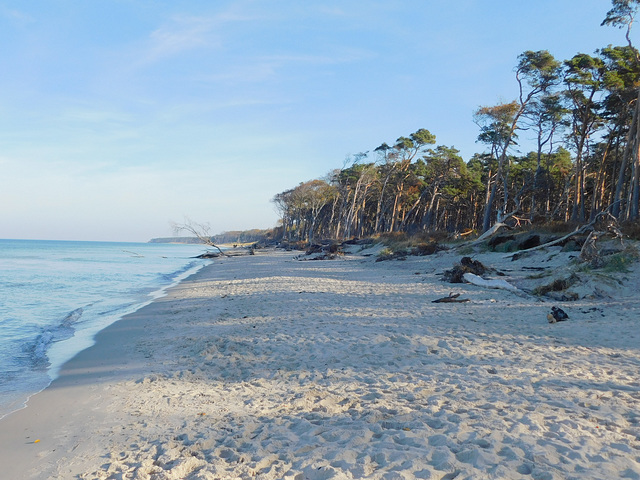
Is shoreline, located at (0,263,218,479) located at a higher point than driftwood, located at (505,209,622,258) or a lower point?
lower

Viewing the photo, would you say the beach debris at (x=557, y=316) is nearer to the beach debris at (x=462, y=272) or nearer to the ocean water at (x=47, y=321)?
the beach debris at (x=462, y=272)

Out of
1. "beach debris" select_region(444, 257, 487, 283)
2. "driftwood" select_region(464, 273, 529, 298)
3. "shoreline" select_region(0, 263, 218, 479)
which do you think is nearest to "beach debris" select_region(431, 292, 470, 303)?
"driftwood" select_region(464, 273, 529, 298)

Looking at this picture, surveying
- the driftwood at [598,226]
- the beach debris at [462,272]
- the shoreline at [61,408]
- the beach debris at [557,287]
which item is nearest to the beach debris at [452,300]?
the beach debris at [557,287]

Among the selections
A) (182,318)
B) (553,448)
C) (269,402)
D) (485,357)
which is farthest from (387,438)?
(182,318)

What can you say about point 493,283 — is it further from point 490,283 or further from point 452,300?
point 452,300

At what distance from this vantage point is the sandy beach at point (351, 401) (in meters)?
3.29

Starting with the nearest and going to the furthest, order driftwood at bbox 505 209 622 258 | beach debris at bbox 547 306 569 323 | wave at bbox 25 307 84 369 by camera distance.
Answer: wave at bbox 25 307 84 369 → beach debris at bbox 547 306 569 323 → driftwood at bbox 505 209 622 258

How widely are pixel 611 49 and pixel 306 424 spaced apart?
1110 inches

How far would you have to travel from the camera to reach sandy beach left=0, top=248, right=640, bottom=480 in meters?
3.29

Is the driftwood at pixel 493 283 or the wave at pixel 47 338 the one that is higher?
the driftwood at pixel 493 283

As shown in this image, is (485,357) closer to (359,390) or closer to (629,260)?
(359,390)

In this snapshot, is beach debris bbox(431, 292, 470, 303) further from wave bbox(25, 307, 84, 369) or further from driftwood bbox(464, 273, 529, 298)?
wave bbox(25, 307, 84, 369)

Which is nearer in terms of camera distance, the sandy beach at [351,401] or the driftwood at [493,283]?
the sandy beach at [351,401]

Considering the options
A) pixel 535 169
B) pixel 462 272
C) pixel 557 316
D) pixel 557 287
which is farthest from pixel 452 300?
pixel 535 169
